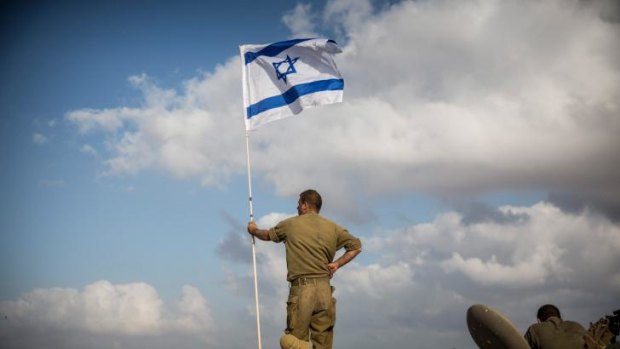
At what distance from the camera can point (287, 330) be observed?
819 centimetres

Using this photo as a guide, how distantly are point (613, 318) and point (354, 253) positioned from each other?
4816mm

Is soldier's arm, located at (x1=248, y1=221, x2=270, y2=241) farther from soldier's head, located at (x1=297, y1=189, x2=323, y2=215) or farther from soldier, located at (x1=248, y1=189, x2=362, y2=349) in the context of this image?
soldier's head, located at (x1=297, y1=189, x2=323, y2=215)

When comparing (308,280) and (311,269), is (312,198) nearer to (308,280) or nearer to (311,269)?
(311,269)

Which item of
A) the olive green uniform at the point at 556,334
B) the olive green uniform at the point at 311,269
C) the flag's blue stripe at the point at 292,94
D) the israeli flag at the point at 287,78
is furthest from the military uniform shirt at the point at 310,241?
the flag's blue stripe at the point at 292,94

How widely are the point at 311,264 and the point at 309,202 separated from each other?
1062mm

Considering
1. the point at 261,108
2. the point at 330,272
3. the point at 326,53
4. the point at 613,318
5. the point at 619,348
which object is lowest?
the point at 619,348

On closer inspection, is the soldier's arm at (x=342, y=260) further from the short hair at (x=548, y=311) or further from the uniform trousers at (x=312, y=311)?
the short hair at (x=548, y=311)

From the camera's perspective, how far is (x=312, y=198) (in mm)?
8852

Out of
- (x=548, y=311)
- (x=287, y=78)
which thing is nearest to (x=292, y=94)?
(x=287, y=78)

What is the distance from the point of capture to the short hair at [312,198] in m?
8.84

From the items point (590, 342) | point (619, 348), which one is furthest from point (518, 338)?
point (590, 342)

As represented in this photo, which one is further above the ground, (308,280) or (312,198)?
(312,198)

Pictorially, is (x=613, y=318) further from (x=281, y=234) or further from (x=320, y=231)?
(x=281, y=234)

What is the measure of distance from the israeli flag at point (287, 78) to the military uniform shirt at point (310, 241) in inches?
158
